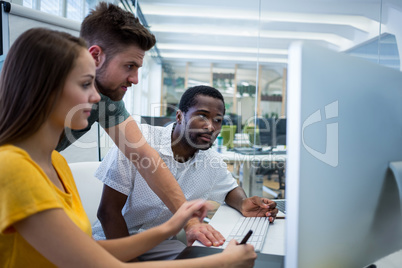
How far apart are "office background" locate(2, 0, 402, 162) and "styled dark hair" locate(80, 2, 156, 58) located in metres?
0.72

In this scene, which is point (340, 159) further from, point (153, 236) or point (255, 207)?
point (255, 207)

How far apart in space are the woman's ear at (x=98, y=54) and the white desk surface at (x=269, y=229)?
674mm

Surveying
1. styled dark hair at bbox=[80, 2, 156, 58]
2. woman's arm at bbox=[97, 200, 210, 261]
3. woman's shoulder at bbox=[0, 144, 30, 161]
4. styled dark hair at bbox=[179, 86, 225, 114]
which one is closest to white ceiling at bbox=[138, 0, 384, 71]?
styled dark hair at bbox=[179, 86, 225, 114]

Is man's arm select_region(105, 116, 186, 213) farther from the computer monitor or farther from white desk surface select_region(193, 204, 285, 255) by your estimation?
the computer monitor

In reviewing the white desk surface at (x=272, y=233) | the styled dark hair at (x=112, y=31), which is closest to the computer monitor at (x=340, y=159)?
the white desk surface at (x=272, y=233)

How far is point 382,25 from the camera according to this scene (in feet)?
15.5

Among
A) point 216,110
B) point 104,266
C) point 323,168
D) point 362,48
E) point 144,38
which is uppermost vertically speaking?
point 362,48

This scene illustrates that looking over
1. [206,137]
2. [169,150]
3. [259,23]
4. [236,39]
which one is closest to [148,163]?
[169,150]

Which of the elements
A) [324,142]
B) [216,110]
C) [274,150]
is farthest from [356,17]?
[324,142]

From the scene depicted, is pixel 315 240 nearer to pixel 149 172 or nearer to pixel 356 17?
pixel 149 172

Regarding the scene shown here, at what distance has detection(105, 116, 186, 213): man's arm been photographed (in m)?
1.04

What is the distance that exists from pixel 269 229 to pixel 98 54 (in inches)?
32.4

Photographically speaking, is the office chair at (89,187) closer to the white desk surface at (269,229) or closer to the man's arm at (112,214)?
the man's arm at (112,214)

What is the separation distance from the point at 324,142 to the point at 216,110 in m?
0.96
